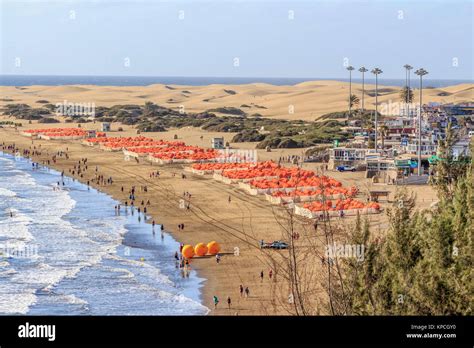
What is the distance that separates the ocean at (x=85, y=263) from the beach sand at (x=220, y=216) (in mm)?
1298

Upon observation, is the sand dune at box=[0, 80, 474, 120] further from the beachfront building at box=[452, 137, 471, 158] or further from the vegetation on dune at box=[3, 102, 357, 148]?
the beachfront building at box=[452, 137, 471, 158]

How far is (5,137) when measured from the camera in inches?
3829

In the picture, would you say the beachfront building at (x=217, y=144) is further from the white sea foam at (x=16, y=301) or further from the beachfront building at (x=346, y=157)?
the white sea foam at (x=16, y=301)

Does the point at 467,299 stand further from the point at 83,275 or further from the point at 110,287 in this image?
the point at 83,275

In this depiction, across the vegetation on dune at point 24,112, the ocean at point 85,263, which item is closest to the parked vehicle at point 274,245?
the ocean at point 85,263

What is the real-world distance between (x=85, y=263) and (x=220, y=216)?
12.4 m

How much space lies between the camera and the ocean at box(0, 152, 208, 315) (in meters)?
25.9

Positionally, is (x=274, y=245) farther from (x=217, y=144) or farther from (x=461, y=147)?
(x=217, y=144)

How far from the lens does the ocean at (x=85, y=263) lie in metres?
25.9

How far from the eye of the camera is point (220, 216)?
43.2 m

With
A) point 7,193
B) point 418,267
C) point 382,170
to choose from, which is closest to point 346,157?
point 382,170

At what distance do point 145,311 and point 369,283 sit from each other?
13829 mm

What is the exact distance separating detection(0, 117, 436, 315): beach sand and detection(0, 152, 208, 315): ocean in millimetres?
1298
